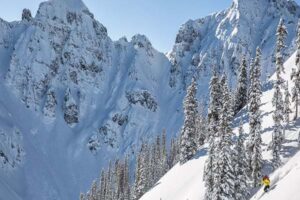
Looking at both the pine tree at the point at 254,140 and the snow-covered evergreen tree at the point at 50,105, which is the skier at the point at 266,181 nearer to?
the pine tree at the point at 254,140

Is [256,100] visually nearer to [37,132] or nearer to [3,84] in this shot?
[37,132]

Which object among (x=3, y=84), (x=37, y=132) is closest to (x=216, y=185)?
(x=37, y=132)

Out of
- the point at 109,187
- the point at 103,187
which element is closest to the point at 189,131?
the point at 109,187

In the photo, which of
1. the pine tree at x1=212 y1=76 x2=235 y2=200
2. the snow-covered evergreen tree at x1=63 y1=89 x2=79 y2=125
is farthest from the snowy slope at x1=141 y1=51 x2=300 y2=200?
the snow-covered evergreen tree at x1=63 y1=89 x2=79 y2=125

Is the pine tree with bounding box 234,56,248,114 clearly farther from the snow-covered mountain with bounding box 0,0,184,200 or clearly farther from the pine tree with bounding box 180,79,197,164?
the snow-covered mountain with bounding box 0,0,184,200

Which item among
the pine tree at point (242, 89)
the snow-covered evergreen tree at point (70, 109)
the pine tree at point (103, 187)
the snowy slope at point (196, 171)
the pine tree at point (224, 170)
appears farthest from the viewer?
the snow-covered evergreen tree at point (70, 109)

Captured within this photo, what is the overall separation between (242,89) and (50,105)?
113788mm

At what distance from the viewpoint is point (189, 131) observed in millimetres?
77375

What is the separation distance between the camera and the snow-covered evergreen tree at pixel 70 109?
187125 mm

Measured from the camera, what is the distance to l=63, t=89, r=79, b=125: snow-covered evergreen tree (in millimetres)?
187125

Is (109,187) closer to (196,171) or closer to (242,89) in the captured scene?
(242,89)

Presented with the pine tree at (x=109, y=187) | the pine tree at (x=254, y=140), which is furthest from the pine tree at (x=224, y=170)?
the pine tree at (x=109, y=187)

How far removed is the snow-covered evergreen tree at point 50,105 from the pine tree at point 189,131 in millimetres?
111326

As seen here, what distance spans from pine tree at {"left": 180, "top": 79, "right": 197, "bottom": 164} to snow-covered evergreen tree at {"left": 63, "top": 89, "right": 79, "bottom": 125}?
11418 cm
